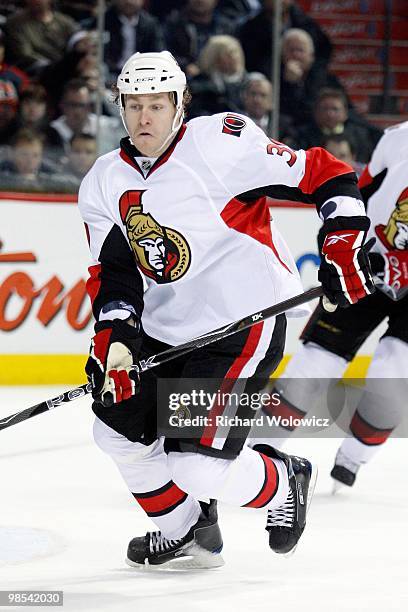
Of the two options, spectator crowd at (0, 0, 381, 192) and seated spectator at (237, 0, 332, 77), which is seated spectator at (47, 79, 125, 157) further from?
seated spectator at (237, 0, 332, 77)

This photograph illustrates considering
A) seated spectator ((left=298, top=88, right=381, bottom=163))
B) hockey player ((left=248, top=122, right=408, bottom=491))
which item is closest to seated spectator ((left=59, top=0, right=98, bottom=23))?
seated spectator ((left=298, top=88, right=381, bottom=163))

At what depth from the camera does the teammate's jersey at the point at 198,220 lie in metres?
2.31

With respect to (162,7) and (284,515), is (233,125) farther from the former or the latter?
(162,7)

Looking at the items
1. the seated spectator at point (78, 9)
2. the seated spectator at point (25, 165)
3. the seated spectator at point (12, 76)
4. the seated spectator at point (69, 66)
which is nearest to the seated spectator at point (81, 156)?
the seated spectator at point (25, 165)

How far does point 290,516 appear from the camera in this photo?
243cm

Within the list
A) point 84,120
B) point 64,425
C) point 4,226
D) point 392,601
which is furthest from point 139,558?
point 84,120

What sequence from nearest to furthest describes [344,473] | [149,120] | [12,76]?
1. [149,120]
2. [344,473]
3. [12,76]

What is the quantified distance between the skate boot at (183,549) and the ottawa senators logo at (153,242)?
53 cm

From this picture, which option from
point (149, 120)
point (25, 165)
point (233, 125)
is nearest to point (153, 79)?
point (149, 120)

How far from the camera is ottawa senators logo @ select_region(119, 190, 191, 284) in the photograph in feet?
7.55

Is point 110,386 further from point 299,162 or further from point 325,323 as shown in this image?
point 325,323

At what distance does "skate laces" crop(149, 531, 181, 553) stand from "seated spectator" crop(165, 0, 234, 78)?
3.60 metres

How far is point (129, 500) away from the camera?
9.96ft

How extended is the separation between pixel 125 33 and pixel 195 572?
144 inches
